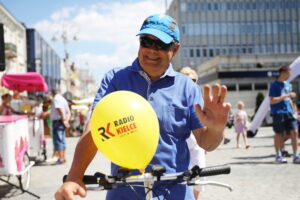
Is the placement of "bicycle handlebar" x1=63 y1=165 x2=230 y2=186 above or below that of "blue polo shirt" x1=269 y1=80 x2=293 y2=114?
below

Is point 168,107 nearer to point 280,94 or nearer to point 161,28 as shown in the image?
point 161,28

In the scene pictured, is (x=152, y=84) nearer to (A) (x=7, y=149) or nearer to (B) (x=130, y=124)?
(B) (x=130, y=124)

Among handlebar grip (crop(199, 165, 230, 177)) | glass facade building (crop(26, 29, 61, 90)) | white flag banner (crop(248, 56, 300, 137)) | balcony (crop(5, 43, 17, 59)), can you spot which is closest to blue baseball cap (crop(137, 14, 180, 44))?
handlebar grip (crop(199, 165, 230, 177))

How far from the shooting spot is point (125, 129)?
1.97 meters

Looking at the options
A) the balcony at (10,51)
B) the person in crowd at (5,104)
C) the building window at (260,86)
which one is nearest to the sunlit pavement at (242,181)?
the person in crowd at (5,104)

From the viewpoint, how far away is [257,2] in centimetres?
7338

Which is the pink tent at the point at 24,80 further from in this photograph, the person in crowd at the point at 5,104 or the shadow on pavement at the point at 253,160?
the shadow on pavement at the point at 253,160

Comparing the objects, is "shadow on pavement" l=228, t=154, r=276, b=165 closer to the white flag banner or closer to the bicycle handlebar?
the white flag banner

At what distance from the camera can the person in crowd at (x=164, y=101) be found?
226 centimetres

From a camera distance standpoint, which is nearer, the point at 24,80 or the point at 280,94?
the point at 280,94

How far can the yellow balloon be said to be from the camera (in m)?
1.98

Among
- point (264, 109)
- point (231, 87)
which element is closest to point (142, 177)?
point (264, 109)

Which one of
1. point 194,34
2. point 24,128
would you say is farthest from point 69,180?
point 194,34

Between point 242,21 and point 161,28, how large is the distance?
244 ft
